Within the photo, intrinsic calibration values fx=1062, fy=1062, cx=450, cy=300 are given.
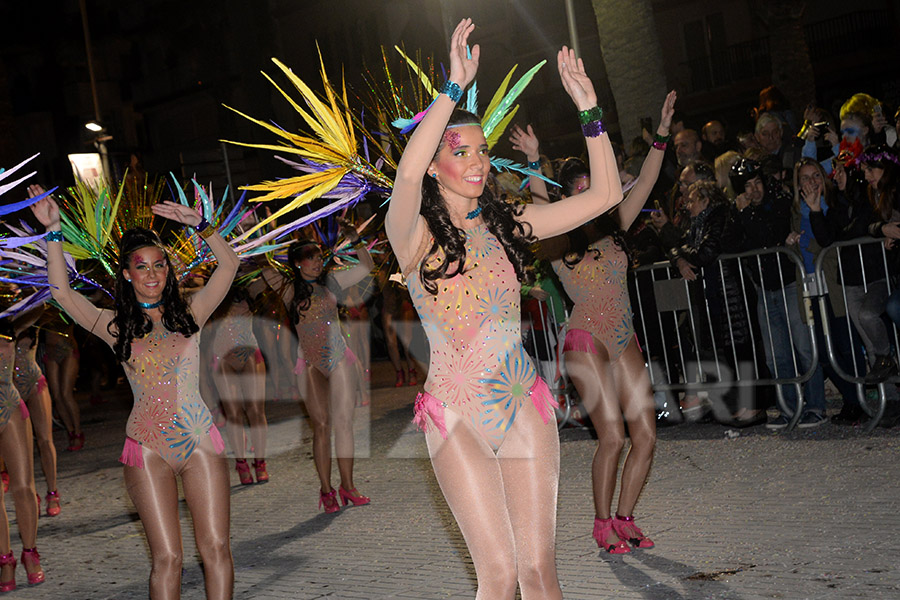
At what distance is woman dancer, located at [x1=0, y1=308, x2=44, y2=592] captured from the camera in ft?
22.7

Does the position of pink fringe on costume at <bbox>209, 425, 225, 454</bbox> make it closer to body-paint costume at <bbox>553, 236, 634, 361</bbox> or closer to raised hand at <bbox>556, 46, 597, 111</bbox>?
body-paint costume at <bbox>553, 236, 634, 361</bbox>

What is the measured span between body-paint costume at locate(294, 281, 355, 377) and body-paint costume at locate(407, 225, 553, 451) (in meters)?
4.30

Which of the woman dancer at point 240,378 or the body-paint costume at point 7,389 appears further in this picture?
the woman dancer at point 240,378

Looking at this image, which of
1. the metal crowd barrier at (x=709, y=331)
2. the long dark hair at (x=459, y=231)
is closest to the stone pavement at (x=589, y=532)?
the metal crowd barrier at (x=709, y=331)

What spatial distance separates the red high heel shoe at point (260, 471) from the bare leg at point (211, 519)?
4.71 meters

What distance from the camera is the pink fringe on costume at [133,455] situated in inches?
190

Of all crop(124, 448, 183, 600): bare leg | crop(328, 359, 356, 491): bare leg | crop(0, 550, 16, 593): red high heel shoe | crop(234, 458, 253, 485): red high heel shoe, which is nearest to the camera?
crop(124, 448, 183, 600): bare leg

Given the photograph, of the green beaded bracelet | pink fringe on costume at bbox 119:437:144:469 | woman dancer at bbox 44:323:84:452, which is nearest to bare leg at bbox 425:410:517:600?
the green beaded bracelet

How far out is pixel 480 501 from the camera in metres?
3.55

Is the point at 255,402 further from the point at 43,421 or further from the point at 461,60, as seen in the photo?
the point at 461,60

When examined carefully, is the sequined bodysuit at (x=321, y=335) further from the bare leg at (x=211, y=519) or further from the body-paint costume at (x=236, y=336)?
the bare leg at (x=211, y=519)

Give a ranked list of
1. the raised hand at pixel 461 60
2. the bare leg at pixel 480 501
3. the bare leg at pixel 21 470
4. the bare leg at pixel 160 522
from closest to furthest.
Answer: the raised hand at pixel 461 60 < the bare leg at pixel 480 501 < the bare leg at pixel 160 522 < the bare leg at pixel 21 470

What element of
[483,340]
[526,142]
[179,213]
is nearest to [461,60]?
[483,340]

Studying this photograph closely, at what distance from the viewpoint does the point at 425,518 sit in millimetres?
7250
